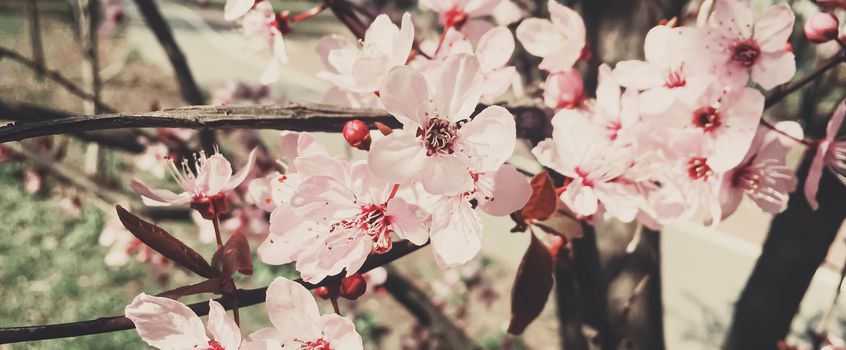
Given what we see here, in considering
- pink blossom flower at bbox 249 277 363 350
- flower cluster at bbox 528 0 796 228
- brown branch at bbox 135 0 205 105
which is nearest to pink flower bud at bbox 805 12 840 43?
flower cluster at bbox 528 0 796 228

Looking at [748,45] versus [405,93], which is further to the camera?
[748,45]

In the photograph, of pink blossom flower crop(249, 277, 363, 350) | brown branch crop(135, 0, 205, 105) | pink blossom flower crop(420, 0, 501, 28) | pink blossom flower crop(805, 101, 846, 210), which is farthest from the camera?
brown branch crop(135, 0, 205, 105)

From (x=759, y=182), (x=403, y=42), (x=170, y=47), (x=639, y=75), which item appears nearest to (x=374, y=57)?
(x=403, y=42)

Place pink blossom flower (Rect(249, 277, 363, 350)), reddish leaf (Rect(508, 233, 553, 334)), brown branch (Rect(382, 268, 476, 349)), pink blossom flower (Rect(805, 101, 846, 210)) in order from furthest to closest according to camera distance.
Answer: brown branch (Rect(382, 268, 476, 349))
pink blossom flower (Rect(805, 101, 846, 210))
reddish leaf (Rect(508, 233, 553, 334))
pink blossom flower (Rect(249, 277, 363, 350))

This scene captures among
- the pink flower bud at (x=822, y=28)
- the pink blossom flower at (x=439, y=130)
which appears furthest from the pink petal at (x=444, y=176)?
the pink flower bud at (x=822, y=28)

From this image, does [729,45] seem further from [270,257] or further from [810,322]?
[810,322]

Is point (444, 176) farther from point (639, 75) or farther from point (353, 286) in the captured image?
point (639, 75)

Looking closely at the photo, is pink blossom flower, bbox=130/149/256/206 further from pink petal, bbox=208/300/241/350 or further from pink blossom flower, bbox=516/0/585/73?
pink blossom flower, bbox=516/0/585/73
